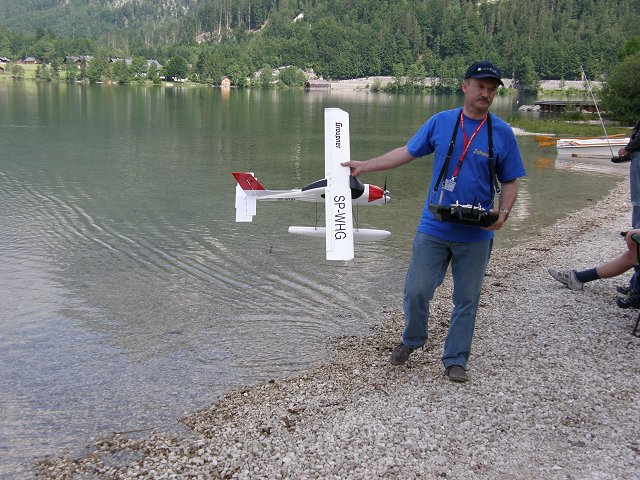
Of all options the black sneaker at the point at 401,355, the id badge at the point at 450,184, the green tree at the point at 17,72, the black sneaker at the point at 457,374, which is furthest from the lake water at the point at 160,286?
the green tree at the point at 17,72

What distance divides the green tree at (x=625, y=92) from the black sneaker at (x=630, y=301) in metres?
46.2

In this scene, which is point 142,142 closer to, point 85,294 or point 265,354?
point 85,294

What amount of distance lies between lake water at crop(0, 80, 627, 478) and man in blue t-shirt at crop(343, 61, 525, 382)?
2343 mm

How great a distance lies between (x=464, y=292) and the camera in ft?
20.1

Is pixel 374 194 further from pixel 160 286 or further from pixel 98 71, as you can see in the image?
pixel 98 71

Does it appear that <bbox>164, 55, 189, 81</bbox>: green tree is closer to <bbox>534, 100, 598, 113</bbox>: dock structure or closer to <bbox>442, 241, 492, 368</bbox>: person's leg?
<bbox>534, 100, 598, 113</bbox>: dock structure

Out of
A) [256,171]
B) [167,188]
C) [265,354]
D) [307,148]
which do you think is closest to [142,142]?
[307,148]

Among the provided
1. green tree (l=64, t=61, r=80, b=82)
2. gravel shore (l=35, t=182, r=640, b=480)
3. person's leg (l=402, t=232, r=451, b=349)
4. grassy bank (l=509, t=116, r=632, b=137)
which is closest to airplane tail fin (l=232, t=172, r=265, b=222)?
gravel shore (l=35, t=182, r=640, b=480)

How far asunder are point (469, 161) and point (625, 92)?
Result: 51.8 m

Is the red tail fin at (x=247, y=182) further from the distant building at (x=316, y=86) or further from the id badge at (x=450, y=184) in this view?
the distant building at (x=316, y=86)

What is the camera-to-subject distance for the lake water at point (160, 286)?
7191mm

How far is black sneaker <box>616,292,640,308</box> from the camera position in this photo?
27.5 ft

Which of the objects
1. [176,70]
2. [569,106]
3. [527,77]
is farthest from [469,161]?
[527,77]

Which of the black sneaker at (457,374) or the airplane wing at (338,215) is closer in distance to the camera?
the black sneaker at (457,374)
